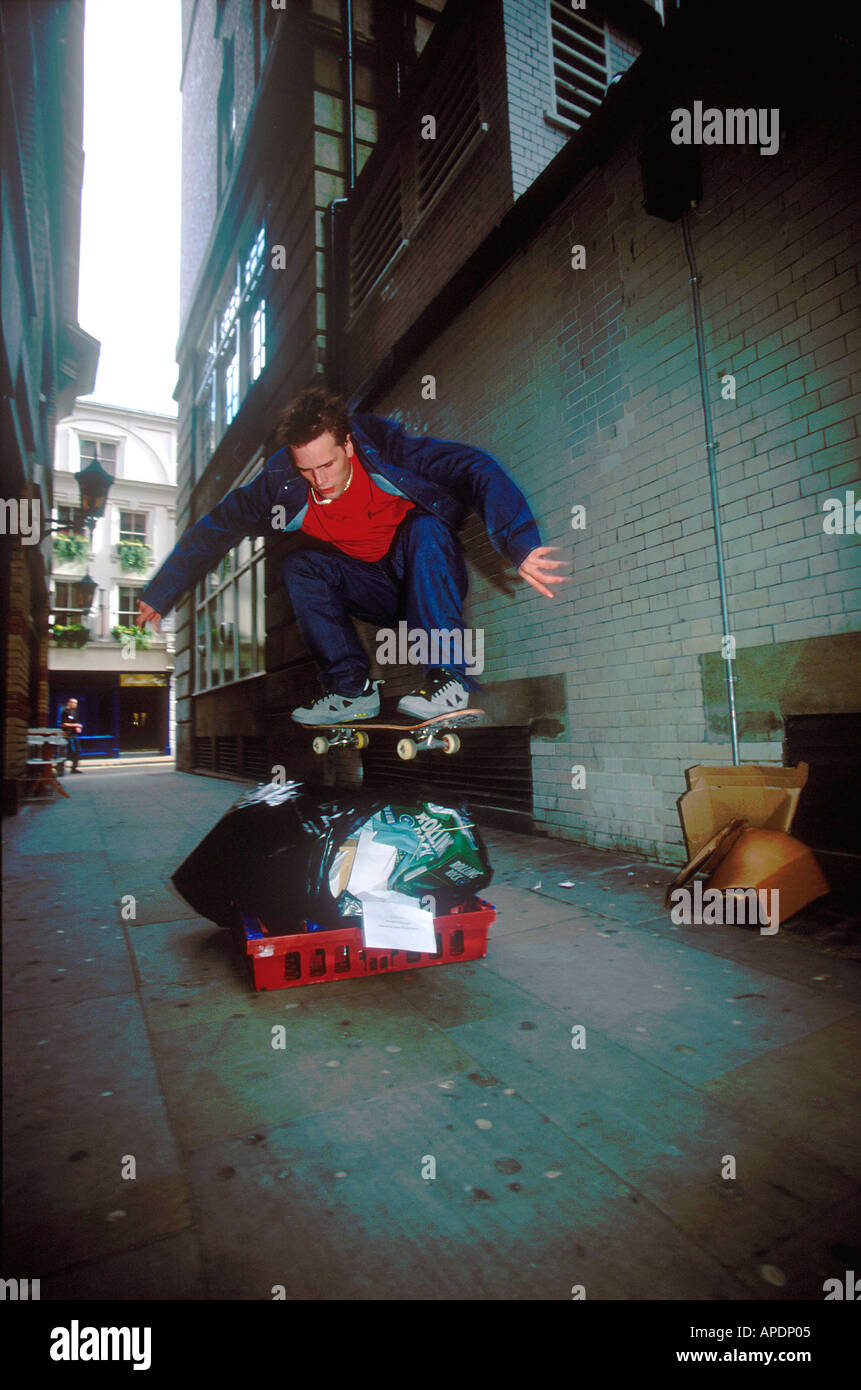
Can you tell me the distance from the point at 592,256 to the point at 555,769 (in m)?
4.40

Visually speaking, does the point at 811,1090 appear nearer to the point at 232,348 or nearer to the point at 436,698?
the point at 436,698

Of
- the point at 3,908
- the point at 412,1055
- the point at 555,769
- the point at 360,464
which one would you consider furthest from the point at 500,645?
the point at 3,908

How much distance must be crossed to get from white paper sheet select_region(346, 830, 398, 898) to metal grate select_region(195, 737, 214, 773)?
13625mm

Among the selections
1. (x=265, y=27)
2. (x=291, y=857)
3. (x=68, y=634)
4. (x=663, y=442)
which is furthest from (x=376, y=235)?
(x=68, y=634)

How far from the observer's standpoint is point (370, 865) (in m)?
2.03

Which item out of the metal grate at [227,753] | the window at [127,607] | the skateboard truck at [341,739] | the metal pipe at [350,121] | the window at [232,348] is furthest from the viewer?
the window at [127,607]

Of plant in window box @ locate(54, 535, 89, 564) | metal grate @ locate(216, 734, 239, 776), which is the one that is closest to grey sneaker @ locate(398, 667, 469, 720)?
metal grate @ locate(216, 734, 239, 776)

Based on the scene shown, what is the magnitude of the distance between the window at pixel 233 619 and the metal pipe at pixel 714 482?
24.6 ft

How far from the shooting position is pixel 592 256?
4398mm

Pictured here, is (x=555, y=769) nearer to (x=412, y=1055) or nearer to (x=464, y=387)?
(x=412, y=1055)

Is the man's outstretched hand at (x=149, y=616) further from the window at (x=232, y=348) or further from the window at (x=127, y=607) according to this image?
the window at (x=127, y=607)

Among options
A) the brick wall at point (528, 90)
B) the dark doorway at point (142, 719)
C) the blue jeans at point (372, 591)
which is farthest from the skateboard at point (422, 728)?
the dark doorway at point (142, 719)

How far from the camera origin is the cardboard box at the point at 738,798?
2.76m

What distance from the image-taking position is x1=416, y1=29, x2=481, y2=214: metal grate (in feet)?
18.5
